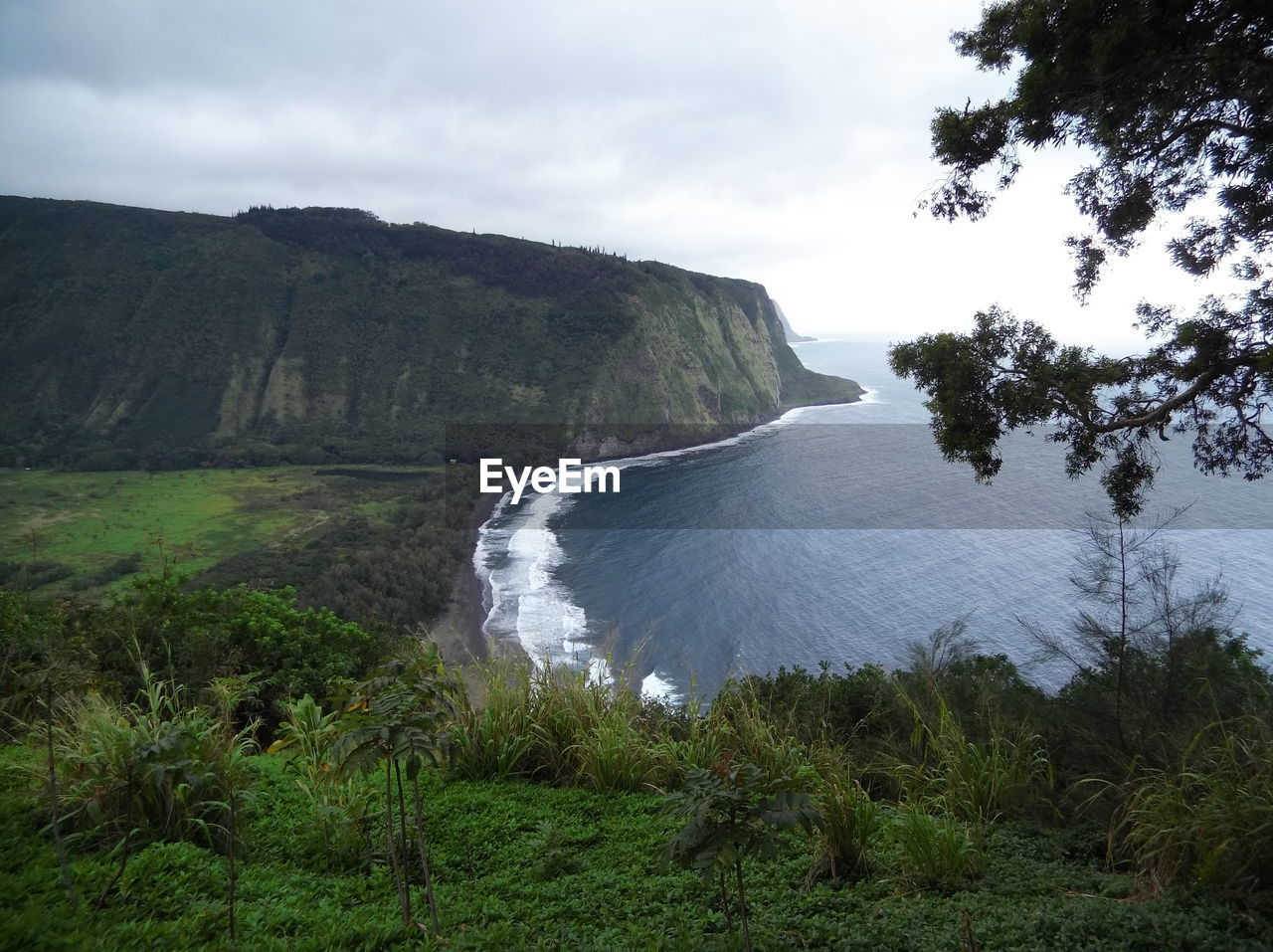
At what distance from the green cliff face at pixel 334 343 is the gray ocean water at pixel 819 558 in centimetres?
2067

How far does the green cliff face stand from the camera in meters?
69.8

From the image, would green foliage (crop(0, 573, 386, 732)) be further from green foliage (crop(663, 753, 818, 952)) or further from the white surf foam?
the white surf foam

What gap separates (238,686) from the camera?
18.7ft

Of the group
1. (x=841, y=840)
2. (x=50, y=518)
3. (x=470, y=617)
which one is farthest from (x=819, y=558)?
(x=50, y=518)

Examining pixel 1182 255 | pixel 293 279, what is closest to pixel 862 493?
pixel 1182 255

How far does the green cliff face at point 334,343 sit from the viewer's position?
69750mm

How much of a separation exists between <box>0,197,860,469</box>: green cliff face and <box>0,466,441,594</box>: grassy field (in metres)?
7.43

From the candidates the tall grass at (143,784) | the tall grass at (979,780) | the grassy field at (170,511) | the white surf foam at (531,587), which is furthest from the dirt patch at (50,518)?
the tall grass at (979,780)

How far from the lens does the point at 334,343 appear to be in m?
82.8

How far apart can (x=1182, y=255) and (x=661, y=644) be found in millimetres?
22522

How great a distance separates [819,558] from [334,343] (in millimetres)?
67023

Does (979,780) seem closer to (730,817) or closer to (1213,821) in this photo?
(1213,821)

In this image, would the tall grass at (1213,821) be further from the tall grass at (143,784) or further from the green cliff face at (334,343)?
the green cliff face at (334,343)

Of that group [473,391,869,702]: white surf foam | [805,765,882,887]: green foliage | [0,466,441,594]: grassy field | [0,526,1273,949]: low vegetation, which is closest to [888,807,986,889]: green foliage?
[0,526,1273,949]: low vegetation
